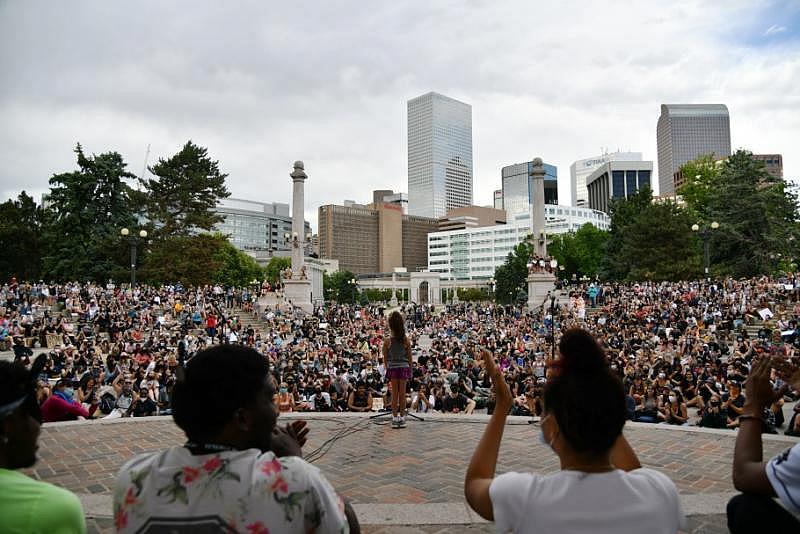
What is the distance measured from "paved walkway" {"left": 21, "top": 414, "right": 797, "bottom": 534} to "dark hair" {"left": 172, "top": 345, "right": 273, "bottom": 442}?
2.79m

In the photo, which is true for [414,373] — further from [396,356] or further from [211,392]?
[211,392]

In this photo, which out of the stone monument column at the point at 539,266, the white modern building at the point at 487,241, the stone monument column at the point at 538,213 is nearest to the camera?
the stone monument column at the point at 539,266

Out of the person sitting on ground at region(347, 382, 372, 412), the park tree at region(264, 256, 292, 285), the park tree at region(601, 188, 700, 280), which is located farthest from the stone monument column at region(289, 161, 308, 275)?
the park tree at region(264, 256, 292, 285)

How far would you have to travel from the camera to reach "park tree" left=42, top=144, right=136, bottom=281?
44156mm

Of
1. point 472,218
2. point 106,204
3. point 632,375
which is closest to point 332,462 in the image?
point 632,375

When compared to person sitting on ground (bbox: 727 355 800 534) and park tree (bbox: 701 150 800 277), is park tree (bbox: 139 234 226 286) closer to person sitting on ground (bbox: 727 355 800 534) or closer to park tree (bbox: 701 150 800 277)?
park tree (bbox: 701 150 800 277)

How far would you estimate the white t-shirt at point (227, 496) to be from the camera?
1.74 m

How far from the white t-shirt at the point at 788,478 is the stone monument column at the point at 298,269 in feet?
127

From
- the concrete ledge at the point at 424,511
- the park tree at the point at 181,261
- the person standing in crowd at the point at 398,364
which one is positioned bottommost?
the concrete ledge at the point at 424,511

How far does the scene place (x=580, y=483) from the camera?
1.78 m

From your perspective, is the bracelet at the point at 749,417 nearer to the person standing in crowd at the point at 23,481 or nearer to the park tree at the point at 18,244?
the person standing in crowd at the point at 23,481

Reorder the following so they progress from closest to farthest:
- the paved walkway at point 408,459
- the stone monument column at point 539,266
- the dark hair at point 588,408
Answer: the dark hair at point 588,408
the paved walkway at point 408,459
the stone monument column at point 539,266

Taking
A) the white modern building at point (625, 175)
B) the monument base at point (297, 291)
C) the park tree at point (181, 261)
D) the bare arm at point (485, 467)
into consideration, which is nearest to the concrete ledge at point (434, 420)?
the bare arm at point (485, 467)

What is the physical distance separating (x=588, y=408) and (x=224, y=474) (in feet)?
4.30
